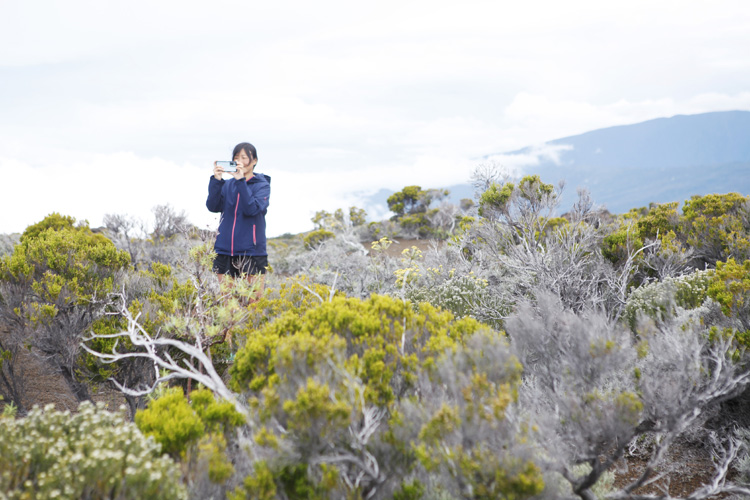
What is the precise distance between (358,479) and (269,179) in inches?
146

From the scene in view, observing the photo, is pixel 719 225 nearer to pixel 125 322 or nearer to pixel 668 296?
pixel 668 296

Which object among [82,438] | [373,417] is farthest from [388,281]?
[82,438]

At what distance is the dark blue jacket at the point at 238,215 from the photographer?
4.77 metres

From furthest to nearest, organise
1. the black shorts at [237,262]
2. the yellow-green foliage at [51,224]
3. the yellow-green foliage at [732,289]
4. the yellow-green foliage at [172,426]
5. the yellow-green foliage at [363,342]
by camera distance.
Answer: the yellow-green foliage at [51,224] → the black shorts at [237,262] → the yellow-green foliage at [732,289] → the yellow-green foliage at [363,342] → the yellow-green foliage at [172,426]

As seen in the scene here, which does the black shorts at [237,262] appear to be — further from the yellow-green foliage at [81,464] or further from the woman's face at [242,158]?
the yellow-green foliage at [81,464]

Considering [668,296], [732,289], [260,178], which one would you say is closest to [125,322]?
[260,178]

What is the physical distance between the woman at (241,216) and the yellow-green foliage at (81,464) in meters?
2.66

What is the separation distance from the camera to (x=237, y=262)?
4.82 metres

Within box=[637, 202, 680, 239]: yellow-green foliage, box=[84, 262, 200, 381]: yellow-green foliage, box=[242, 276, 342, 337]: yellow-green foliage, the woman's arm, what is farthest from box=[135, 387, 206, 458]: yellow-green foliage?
box=[637, 202, 680, 239]: yellow-green foliage

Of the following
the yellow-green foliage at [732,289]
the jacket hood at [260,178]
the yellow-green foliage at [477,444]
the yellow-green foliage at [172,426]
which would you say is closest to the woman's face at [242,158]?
the jacket hood at [260,178]

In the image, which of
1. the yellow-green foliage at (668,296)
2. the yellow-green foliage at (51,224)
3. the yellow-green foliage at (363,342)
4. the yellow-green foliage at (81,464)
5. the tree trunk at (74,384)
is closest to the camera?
the yellow-green foliage at (81,464)

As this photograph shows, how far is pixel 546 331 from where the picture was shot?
3.20 metres

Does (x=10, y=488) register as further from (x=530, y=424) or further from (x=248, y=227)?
(x=248, y=227)

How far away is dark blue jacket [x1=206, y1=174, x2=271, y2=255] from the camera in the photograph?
4766mm
